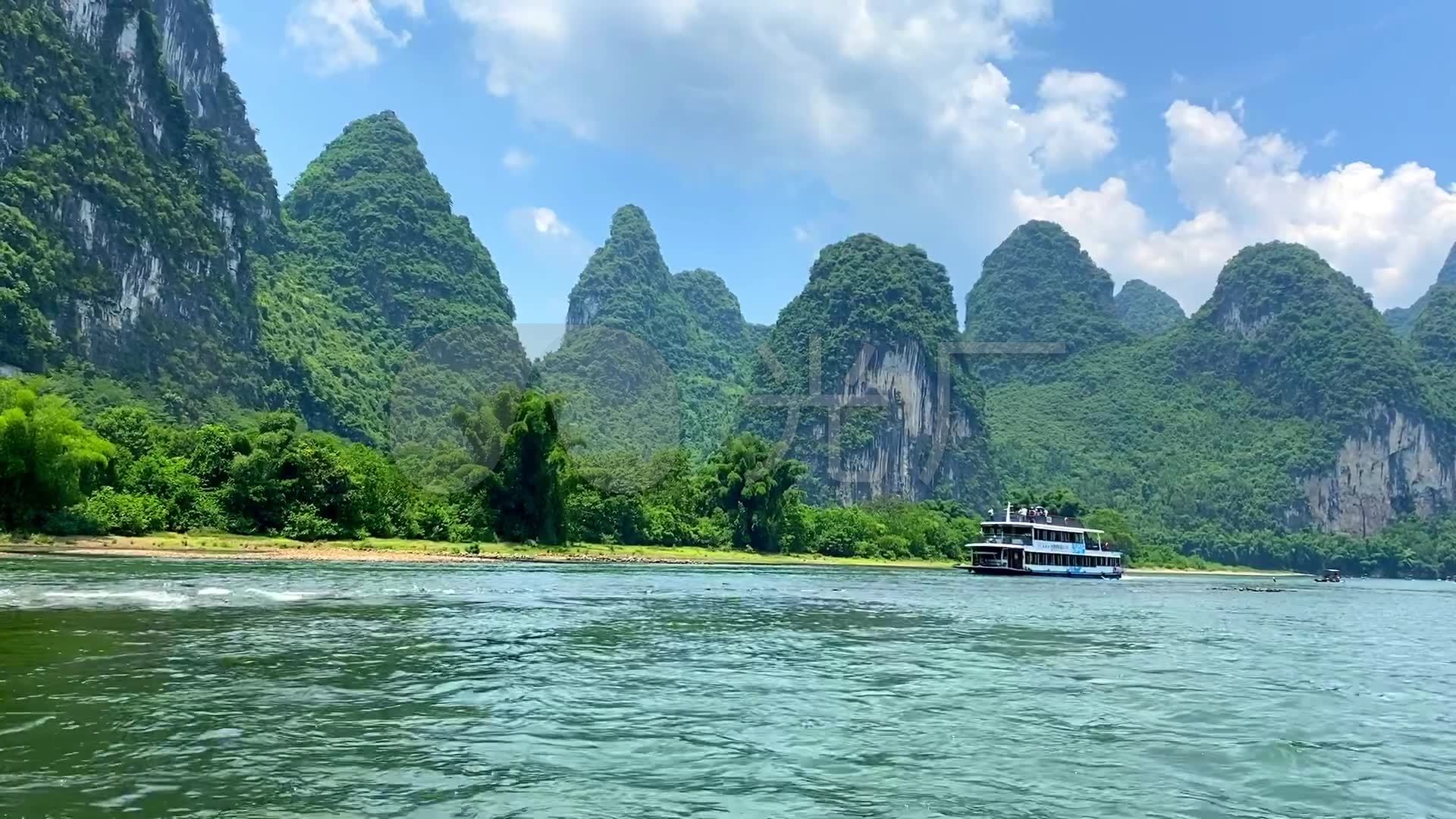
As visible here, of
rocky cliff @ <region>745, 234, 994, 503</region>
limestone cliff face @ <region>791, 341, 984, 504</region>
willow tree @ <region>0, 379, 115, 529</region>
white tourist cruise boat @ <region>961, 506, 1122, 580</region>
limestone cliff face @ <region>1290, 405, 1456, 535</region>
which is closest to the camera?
willow tree @ <region>0, 379, 115, 529</region>

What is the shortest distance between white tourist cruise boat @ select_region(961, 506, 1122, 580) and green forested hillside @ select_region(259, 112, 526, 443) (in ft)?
267

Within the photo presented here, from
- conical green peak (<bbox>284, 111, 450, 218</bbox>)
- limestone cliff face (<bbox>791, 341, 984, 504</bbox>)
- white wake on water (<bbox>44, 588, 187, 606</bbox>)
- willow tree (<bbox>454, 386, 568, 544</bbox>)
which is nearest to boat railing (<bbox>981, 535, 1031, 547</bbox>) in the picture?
willow tree (<bbox>454, 386, 568, 544</bbox>)

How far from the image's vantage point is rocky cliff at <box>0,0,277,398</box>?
86.4m

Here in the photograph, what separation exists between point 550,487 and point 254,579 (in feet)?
116

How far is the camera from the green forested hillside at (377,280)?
137 meters

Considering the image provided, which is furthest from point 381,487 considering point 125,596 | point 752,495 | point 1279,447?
point 1279,447

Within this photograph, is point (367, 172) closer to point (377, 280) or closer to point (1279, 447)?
point (377, 280)

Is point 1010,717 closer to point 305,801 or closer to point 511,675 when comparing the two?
point 511,675

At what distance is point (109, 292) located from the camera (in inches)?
3718

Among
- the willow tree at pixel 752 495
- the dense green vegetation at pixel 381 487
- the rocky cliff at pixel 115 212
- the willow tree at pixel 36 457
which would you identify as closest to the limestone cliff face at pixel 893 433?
the dense green vegetation at pixel 381 487

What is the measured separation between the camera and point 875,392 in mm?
171625

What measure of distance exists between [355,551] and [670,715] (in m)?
45.7

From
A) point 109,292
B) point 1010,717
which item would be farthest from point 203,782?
point 109,292

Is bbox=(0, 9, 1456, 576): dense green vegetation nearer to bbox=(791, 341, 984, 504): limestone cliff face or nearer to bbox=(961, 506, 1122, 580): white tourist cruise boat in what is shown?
bbox=(791, 341, 984, 504): limestone cliff face
